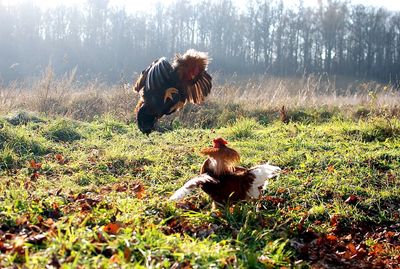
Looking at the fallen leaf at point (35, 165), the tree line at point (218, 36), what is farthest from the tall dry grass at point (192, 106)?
the tree line at point (218, 36)

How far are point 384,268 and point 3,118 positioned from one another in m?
7.49

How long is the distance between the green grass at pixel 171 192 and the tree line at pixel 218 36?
1414 inches

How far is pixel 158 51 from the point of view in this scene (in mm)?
Result: 44250

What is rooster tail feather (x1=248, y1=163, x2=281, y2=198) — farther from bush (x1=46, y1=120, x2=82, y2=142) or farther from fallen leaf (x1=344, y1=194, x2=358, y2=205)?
bush (x1=46, y1=120, x2=82, y2=142)

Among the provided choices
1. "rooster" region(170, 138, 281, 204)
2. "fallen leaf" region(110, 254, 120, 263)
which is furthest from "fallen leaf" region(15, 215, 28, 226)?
"rooster" region(170, 138, 281, 204)

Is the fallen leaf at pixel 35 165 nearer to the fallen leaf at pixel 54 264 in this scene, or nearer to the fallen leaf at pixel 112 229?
the fallen leaf at pixel 112 229

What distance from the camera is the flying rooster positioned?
4738mm

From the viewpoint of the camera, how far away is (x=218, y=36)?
45750mm

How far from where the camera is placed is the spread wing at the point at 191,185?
3600 mm

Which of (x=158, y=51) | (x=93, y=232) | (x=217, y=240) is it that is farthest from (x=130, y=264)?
(x=158, y=51)

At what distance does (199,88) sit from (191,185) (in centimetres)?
169

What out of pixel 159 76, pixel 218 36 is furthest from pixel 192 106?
pixel 218 36

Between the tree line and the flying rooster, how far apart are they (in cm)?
3795

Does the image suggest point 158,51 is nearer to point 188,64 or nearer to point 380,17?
point 380,17
